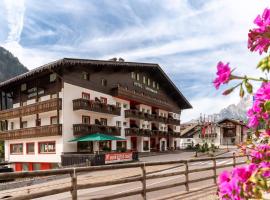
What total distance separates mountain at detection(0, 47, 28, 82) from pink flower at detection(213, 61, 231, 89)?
6140 inches

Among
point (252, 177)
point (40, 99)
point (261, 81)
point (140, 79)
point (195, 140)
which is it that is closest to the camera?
point (252, 177)

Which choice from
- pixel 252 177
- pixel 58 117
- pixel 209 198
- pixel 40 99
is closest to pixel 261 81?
→ pixel 252 177

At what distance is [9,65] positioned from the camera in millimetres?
154500

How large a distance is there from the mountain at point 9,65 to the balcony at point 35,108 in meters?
115

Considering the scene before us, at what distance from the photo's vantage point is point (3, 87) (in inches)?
1718

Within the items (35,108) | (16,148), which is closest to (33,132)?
(35,108)

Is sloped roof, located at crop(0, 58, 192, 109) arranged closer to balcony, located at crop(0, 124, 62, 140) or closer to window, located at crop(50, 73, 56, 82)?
window, located at crop(50, 73, 56, 82)

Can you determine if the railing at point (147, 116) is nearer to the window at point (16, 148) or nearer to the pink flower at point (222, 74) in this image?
the window at point (16, 148)

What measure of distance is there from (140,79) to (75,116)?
15.0 metres

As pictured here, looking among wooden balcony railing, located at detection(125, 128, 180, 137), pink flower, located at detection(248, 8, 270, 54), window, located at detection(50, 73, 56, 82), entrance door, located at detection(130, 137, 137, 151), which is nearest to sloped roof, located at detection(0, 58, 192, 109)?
window, located at detection(50, 73, 56, 82)

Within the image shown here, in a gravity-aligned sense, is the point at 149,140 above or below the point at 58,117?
below

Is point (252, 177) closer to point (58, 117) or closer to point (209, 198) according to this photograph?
point (209, 198)

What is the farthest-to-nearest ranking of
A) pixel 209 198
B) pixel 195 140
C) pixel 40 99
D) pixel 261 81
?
pixel 195 140, pixel 40 99, pixel 209 198, pixel 261 81

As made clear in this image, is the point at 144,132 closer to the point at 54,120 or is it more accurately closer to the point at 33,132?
the point at 54,120
